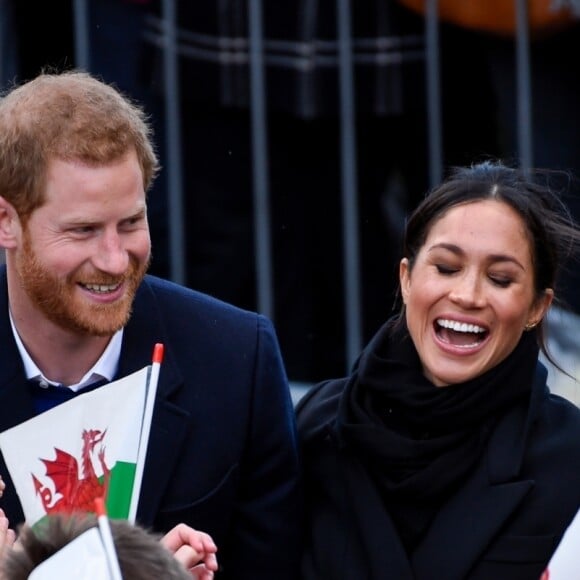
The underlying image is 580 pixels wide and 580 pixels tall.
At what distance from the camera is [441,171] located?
18.7ft

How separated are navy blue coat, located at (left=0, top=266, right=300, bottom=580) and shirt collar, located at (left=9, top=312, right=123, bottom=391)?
0.05 ft

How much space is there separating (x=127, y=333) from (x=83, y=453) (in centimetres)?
38

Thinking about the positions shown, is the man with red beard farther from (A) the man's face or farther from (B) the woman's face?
(B) the woman's face

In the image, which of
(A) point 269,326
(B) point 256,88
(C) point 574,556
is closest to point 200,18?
(B) point 256,88

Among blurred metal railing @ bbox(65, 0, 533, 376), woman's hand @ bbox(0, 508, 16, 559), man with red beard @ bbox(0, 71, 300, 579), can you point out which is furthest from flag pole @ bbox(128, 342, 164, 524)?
blurred metal railing @ bbox(65, 0, 533, 376)

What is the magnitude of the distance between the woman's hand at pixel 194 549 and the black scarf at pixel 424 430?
55cm

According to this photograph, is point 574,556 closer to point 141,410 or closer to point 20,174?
point 141,410

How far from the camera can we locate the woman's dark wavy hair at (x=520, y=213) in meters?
4.02

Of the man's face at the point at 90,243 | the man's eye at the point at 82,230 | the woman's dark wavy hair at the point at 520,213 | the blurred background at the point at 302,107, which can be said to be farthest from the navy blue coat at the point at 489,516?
the blurred background at the point at 302,107

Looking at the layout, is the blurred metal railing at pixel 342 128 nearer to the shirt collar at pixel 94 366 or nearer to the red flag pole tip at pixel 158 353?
the shirt collar at pixel 94 366

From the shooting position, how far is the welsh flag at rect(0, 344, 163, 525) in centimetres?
366

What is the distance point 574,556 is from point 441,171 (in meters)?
2.37

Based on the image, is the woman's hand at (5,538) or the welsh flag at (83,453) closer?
the woman's hand at (5,538)

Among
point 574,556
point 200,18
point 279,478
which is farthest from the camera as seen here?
point 200,18
